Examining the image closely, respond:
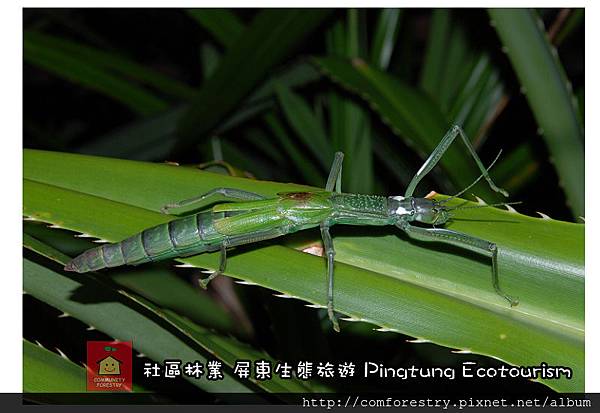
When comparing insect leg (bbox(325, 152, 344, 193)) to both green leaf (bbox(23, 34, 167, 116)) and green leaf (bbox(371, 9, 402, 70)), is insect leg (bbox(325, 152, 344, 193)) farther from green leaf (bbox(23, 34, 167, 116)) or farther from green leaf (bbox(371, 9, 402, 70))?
green leaf (bbox(23, 34, 167, 116))

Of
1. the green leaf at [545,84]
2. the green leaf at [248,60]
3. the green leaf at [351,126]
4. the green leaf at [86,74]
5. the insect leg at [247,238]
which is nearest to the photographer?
the insect leg at [247,238]

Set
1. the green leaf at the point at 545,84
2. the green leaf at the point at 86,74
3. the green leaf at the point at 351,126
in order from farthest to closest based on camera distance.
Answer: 1. the green leaf at the point at 86,74
2. the green leaf at the point at 351,126
3. the green leaf at the point at 545,84

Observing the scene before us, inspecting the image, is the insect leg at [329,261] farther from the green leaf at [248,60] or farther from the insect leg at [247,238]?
the green leaf at [248,60]

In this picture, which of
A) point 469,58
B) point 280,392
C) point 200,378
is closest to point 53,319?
point 200,378

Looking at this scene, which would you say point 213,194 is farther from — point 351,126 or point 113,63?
point 113,63

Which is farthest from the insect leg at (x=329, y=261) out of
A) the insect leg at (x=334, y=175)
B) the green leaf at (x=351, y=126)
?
the green leaf at (x=351, y=126)
